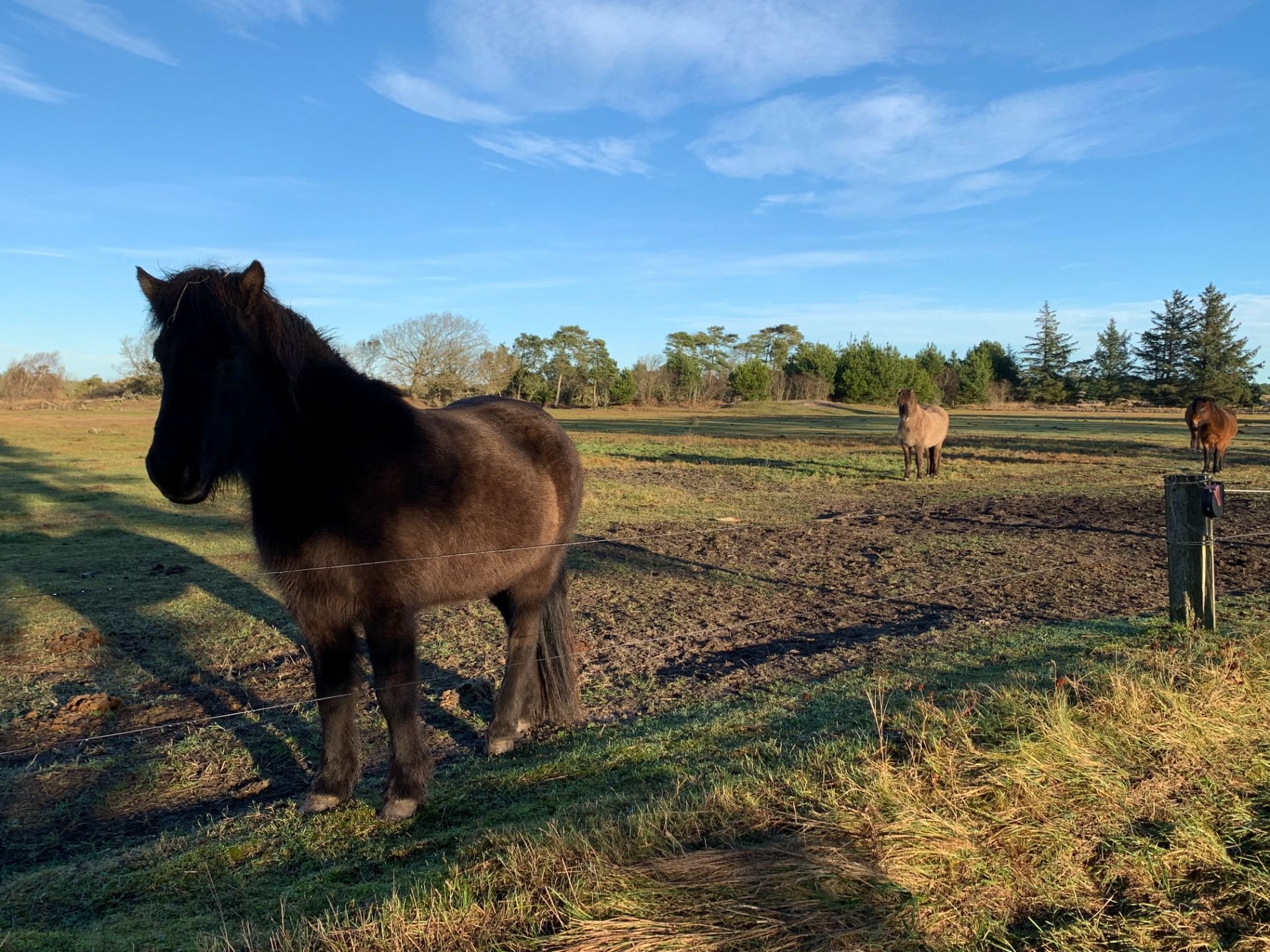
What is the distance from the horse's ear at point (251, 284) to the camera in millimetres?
3201

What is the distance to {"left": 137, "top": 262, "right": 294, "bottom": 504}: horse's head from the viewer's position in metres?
3.04

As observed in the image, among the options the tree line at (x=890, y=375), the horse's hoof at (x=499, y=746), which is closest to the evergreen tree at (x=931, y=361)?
the tree line at (x=890, y=375)

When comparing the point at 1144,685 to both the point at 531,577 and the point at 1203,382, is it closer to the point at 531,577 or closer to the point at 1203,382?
the point at 531,577

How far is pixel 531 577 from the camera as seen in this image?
468 centimetres

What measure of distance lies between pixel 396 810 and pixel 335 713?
1.80 feet

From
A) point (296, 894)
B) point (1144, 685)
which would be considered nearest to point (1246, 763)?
point (1144, 685)

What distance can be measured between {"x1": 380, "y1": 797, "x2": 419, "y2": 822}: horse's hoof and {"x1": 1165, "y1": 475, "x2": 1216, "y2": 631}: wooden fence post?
5183 millimetres

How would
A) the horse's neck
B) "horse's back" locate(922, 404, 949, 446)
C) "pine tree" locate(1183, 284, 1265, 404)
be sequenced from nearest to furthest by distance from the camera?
the horse's neck → "horse's back" locate(922, 404, 949, 446) → "pine tree" locate(1183, 284, 1265, 404)

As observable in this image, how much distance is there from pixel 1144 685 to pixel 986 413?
53348 mm

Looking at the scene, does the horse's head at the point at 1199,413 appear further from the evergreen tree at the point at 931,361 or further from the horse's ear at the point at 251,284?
the evergreen tree at the point at 931,361

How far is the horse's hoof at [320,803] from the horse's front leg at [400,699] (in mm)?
→ 271

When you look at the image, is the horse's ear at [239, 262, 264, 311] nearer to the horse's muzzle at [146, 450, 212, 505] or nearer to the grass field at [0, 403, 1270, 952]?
the horse's muzzle at [146, 450, 212, 505]

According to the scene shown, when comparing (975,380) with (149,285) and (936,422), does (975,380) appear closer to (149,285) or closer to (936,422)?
(936,422)

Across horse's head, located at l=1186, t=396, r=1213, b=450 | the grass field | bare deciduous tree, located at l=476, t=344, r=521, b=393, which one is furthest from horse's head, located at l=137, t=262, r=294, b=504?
bare deciduous tree, located at l=476, t=344, r=521, b=393
